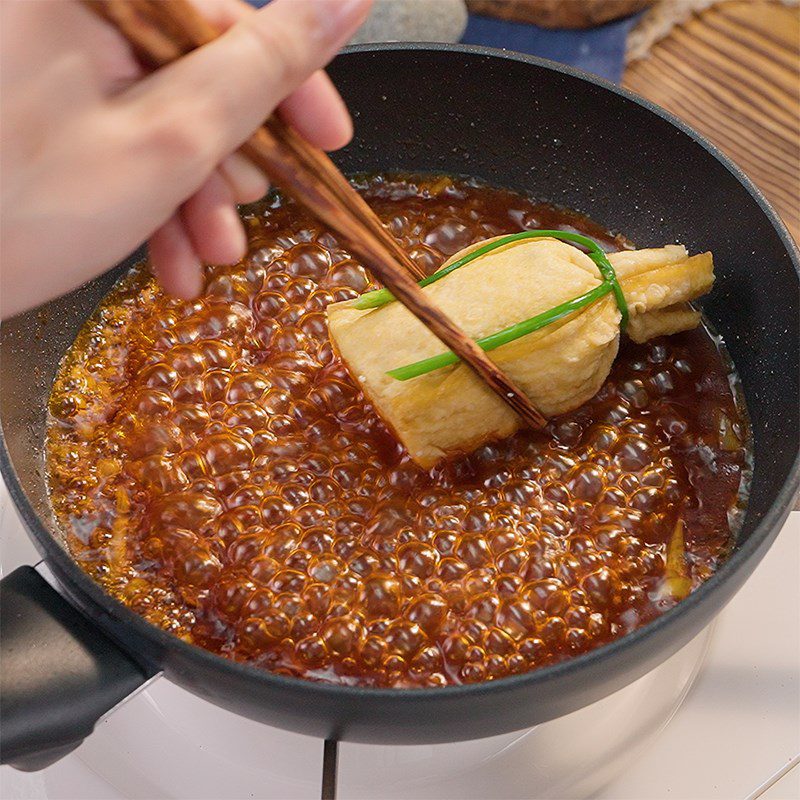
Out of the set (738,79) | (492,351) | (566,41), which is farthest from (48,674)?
(738,79)

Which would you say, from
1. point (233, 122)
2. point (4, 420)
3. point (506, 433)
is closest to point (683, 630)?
point (506, 433)

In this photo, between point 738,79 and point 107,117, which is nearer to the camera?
point 107,117

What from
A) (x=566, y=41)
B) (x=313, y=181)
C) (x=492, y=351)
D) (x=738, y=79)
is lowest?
(x=738, y=79)

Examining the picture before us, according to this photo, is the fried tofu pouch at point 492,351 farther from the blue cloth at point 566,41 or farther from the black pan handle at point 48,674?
the blue cloth at point 566,41

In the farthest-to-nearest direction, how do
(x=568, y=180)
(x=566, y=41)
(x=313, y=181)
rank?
1. (x=566, y=41)
2. (x=568, y=180)
3. (x=313, y=181)

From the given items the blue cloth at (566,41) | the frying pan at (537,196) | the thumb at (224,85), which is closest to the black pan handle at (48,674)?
the frying pan at (537,196)

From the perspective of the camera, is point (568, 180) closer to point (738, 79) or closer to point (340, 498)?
point (340, 498)

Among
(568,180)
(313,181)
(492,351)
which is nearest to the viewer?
(313,181)

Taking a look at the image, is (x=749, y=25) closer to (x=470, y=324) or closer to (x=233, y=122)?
(x=470, y=324)

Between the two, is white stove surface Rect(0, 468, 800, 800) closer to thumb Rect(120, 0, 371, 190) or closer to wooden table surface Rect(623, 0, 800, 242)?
thumb Rect(120, 0, 371, 190)
